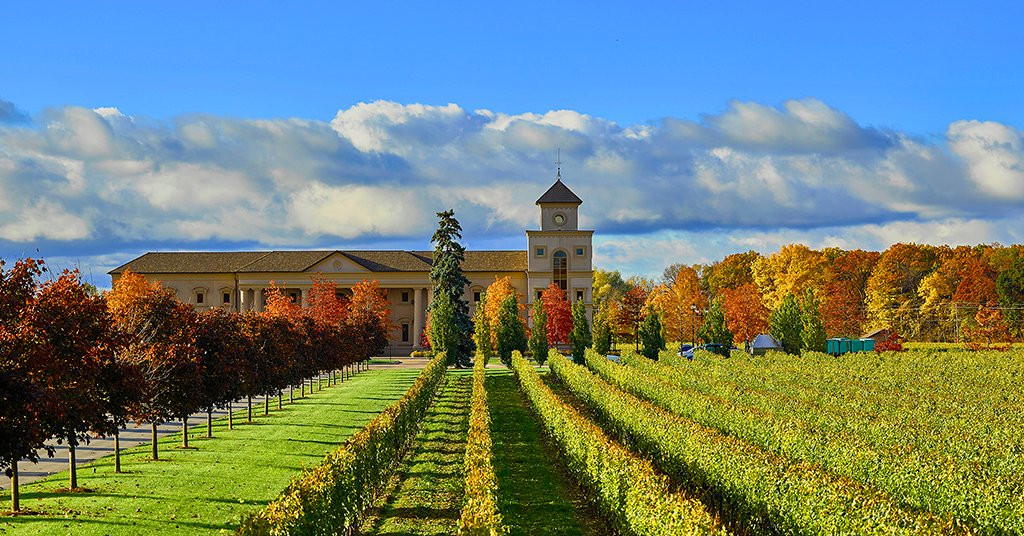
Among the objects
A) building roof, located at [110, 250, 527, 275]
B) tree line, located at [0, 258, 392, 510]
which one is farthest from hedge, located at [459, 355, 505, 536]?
building roof, located at [110, 250, 527, 275]

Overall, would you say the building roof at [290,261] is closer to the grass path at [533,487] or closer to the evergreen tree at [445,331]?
the evergreen tree at [445,331]

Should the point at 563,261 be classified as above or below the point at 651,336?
above

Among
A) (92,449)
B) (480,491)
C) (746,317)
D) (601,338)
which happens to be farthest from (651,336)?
(480,491)

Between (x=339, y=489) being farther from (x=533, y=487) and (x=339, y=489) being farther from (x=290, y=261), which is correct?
(x=290, y=261)

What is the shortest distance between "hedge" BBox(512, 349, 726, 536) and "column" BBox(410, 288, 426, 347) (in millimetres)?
68279

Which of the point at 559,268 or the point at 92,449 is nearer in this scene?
the point at 92,449

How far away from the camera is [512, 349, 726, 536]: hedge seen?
11344mm

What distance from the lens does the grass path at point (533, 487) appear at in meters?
17.3

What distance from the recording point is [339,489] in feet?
45.6

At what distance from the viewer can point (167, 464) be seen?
73.3ft

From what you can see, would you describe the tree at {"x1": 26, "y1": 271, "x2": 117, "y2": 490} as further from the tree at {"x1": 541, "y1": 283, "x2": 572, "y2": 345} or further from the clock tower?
the clock tower

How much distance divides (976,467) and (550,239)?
7833cm

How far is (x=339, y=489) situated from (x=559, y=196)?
8132 centimetres

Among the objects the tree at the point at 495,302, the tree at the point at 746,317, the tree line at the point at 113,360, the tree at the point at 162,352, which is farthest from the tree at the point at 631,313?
the tree at the point at 162,352
